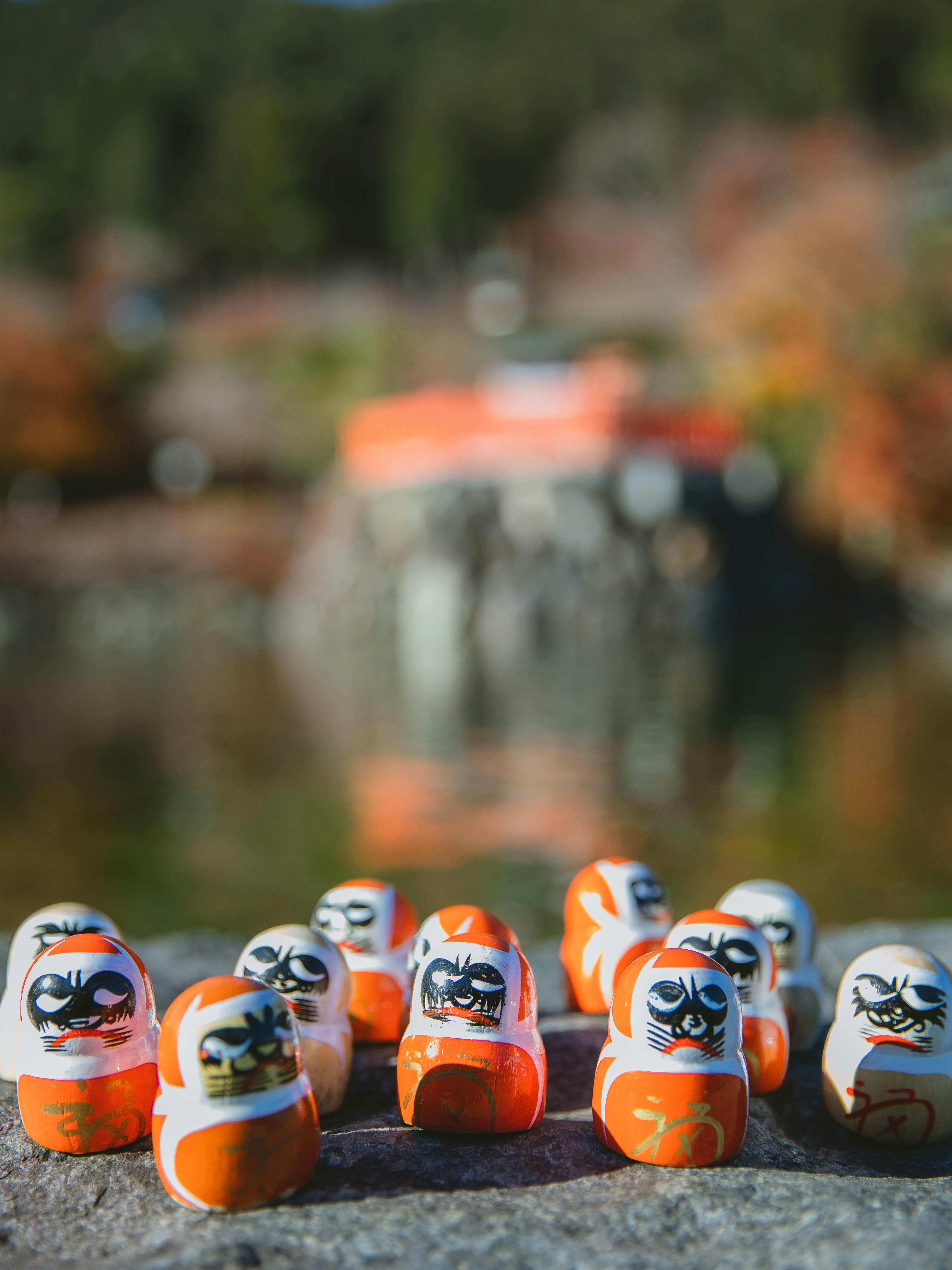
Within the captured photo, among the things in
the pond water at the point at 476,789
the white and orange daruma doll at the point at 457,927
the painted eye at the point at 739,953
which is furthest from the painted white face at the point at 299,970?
the pond water at the point at 476,789

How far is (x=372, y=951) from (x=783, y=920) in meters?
1.34

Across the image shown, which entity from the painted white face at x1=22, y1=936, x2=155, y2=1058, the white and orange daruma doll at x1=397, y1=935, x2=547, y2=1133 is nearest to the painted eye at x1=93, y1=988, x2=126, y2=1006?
the painted white face at x1=22, y1=936, x2=155, y2=1058

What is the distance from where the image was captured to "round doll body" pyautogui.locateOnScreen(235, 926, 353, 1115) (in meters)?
3.15


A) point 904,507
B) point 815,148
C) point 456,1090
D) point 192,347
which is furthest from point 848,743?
point 192,347

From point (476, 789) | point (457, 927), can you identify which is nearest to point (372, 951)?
point (457, 927)

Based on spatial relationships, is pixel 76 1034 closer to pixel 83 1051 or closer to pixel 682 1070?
pixel 83 1051

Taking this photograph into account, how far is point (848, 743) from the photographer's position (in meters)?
11.1

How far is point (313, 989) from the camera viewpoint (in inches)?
124

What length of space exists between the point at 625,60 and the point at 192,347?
62.9 feet

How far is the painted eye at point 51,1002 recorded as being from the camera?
2.86 metres

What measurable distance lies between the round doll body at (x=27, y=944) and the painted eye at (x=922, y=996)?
2.27 meters

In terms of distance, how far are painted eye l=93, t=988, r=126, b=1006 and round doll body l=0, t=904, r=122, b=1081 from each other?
1.19ft

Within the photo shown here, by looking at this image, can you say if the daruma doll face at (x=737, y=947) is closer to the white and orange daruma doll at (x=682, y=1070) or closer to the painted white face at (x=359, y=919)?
the white and orange daruma doll at (x=682, y=1070)

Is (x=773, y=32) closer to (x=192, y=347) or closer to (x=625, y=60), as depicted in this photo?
(x=625, y=60)
